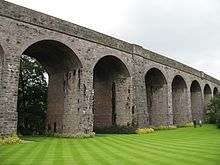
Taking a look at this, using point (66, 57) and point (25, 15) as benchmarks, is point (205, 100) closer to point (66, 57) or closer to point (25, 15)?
point (66, 57)

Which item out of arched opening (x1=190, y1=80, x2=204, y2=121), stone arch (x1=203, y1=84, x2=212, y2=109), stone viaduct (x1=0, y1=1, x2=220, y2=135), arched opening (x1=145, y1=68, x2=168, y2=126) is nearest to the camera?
stone viaduct (x1=0, y1=1, x2=220, y2=135)

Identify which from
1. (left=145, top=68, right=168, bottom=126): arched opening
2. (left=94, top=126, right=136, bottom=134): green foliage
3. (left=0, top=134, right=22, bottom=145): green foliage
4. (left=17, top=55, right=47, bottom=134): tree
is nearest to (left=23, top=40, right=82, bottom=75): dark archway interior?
(left=17, top=55, right=47, bottom=134): tree

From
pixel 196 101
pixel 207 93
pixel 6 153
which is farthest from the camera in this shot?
pixel 207 93

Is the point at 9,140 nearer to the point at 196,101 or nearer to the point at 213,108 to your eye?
the point at 213,108

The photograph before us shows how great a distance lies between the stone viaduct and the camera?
51.5 ft

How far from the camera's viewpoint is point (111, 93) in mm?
25250

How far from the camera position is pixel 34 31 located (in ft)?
56.3

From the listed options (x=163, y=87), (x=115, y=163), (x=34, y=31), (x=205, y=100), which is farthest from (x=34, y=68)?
(x=205, y=100)

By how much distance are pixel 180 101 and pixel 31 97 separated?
1815 cm

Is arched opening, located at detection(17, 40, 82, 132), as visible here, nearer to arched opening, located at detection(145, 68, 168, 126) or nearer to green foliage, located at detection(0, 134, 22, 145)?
green foliage, located at detection(0, 134, 22, 145)

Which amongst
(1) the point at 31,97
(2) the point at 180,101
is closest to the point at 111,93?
(1) the point at 31,97

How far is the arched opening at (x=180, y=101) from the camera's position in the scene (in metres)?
33.2

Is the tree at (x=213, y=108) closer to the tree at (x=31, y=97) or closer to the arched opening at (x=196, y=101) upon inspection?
the arched opening at (x=196, y=101)

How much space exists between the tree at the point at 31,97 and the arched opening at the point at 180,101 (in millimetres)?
16157
